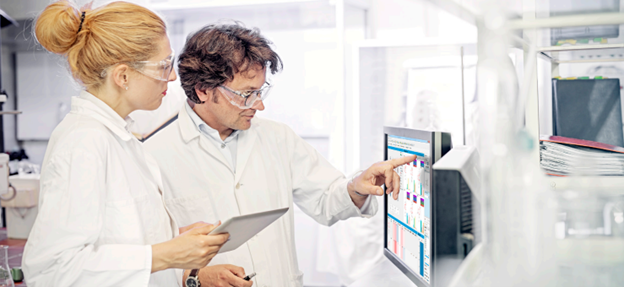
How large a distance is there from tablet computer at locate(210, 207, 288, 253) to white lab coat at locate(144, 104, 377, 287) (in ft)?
1.06

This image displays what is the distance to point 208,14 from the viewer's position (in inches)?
138

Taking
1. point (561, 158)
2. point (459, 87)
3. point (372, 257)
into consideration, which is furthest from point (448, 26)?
point (561, 158)

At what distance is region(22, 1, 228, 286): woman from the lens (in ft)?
2.99

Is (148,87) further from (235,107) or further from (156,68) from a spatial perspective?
(235,107)

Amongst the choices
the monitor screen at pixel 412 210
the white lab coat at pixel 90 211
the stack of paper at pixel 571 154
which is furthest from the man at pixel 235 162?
the stack of paper at pixel 571 154

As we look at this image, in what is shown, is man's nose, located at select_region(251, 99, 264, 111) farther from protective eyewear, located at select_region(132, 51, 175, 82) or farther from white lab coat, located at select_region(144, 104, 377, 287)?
protective eyewear, located at select_region(132, 51, 175, 82)

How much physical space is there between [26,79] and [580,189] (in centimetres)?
446

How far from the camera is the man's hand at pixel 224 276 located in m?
1.24

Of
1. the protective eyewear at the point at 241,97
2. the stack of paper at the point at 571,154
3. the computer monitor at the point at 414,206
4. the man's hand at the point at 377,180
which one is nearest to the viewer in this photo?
the stack of paper at the point at 571,154

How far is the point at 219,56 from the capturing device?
1439 mm

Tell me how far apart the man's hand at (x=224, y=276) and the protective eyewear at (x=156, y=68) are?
52 cm

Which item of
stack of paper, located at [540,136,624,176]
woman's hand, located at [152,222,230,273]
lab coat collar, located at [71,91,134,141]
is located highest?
lab coat collar, located at [71,91,134,141]

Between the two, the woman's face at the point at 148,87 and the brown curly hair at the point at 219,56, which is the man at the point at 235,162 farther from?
the woman's face at the point at 148,87

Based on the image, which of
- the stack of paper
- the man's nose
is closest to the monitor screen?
the stack of paper
